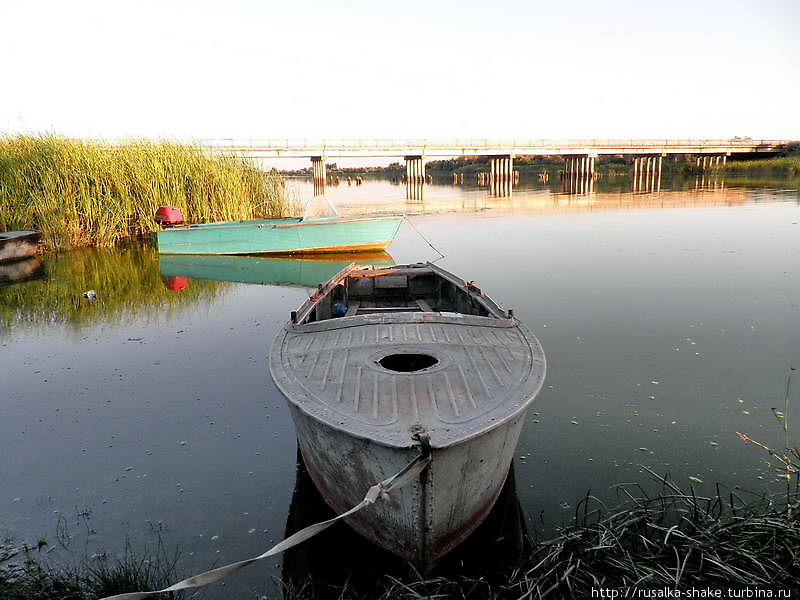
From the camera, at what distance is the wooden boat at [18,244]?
46.6ft

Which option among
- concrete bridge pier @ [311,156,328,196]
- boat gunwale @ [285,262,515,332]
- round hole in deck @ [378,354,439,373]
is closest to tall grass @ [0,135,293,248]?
boat gunwale @ [285,262,515,332]

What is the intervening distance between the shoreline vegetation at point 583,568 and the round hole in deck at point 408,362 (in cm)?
162

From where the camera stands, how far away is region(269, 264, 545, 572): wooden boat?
3125 mm

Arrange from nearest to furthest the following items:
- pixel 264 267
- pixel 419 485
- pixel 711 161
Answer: pixel 419 485, pixel 264 267, pixel 711 161

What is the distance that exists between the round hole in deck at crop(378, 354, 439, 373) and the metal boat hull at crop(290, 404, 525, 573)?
108cm

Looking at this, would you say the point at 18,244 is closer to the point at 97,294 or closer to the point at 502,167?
the point at 97,294

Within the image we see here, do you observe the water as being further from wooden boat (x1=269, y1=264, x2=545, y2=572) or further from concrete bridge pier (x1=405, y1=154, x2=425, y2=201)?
concrete bridge pier (x1=405, y1=154, x2=425, y2=201)

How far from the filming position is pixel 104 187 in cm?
1738

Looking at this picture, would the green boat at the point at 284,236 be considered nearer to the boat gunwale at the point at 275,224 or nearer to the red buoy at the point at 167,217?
the boat gunwale at the point at 275,224

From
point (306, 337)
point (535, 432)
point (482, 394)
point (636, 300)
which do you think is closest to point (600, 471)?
point (535, 432)

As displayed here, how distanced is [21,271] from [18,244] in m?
1.08

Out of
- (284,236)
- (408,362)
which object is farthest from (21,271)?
(408,362)

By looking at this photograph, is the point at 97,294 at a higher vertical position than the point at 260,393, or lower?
higher

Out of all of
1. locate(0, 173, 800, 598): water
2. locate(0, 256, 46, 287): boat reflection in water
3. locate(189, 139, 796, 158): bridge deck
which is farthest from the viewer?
locate(189, 139, 796, 158): bridge deck
